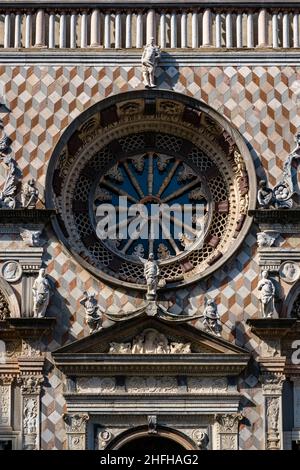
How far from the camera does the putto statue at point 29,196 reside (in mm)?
36562

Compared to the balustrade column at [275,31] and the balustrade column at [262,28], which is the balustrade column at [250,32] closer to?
the balustrade column at [262,28]

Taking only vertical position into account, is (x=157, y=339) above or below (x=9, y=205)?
below

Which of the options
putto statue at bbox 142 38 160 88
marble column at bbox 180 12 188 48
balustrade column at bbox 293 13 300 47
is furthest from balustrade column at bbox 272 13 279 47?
putto statue at bbox 142 38 160 88

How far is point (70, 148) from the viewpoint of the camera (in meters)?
37.2

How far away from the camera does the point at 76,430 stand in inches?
1406

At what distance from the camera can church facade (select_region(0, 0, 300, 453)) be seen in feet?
118

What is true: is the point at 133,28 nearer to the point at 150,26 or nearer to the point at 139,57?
the point at 150,26

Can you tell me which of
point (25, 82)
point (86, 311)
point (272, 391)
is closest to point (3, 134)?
point (25, 82)

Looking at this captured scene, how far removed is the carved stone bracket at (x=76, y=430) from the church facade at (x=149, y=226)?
23 millimetres

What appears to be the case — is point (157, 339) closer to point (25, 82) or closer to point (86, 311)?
point (86, 311)

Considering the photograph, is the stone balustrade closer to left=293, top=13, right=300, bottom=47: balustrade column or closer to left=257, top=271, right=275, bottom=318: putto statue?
left=293, top=13, right=300, bottom=47: balustrade column

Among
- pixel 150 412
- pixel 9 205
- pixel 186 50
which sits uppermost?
pixel 186 50

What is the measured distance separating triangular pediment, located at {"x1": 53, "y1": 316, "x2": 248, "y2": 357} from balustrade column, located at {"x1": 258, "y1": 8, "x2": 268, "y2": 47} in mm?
5157

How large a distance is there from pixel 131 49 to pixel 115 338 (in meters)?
5.04
